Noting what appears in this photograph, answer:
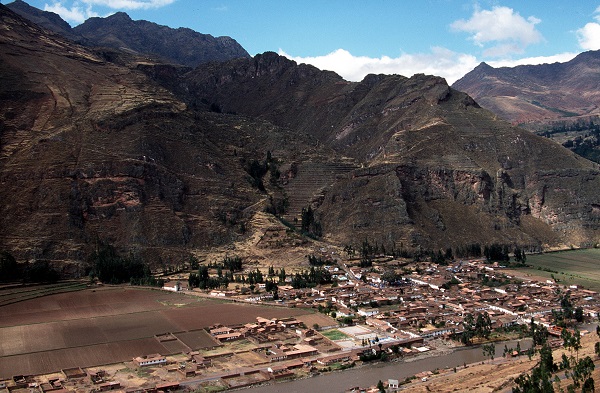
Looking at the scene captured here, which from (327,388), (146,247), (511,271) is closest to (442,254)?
(511,271)

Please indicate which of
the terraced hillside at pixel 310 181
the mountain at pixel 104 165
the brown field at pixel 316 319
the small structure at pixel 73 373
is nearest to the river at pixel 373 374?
the brown field at pixel 316 319

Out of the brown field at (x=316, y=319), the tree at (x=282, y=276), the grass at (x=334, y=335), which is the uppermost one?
the tree at (x=282, y=276)

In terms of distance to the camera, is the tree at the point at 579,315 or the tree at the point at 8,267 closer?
the tree at the point at 579,315

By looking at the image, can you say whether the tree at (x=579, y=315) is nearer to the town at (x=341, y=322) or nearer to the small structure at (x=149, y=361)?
the town at (x=341, y=322)

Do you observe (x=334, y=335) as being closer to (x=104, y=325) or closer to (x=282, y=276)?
(x=104, y=325)

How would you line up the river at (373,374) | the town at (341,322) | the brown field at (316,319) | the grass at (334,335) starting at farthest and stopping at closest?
the brown field at (316,319) < the grass at (334,335) < the town at (341,322) < the river at (373,374)

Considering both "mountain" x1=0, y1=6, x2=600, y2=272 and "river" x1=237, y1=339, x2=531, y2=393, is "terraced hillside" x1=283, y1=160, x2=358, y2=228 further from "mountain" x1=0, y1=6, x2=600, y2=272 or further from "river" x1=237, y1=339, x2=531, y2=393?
"river" x1=237, y1=339, x2=531, y2=393

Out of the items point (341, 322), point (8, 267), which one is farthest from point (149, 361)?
point (8, 267)
